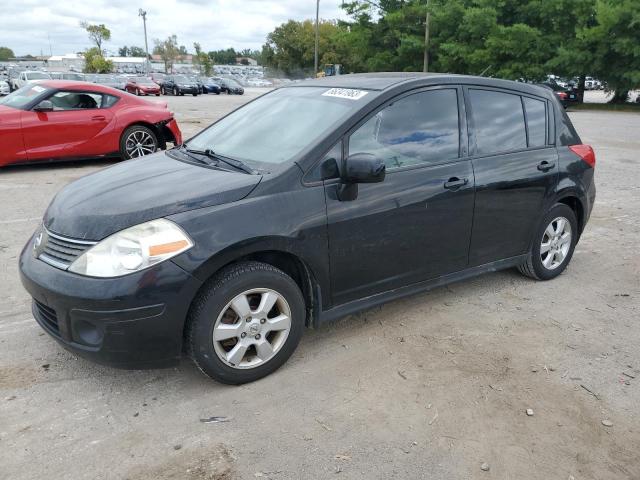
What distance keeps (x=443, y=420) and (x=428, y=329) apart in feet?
3.45

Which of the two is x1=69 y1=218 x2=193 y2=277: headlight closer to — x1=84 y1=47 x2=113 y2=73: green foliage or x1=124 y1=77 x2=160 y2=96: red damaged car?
x1=124 y1=77 x2=160 y2=96: red damaged car

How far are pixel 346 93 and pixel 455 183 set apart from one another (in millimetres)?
965

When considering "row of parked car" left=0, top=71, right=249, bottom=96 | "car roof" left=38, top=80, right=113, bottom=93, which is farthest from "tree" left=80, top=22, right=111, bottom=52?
"car roof" left=38, top=80, right=113, bottom=93

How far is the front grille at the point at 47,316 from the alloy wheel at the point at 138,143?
697 centimetres

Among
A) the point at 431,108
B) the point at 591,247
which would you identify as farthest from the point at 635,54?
the point at 431,108

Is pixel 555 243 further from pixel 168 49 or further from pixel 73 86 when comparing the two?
pixel 168 49

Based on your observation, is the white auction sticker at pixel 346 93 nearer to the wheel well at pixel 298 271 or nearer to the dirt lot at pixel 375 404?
the wheel well at pixel 298 271

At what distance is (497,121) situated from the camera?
4.20 m

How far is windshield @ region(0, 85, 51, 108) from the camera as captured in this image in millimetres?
8719

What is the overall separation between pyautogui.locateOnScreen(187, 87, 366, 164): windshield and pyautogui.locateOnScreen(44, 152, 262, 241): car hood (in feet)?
1.15

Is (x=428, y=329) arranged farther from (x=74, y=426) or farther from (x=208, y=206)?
(x=74, y=426)

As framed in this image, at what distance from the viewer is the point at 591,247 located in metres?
5.87

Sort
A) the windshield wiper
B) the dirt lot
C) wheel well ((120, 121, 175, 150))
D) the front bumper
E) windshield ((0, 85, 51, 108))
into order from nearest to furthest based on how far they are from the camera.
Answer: the dirt lot
the front bumper
the windshield wiper
windshield ((0, 85, 51, 108))
wheel well ((120, 121, 175, 150))

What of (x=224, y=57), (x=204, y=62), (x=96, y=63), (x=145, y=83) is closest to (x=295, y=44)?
(x=204, y=62)
